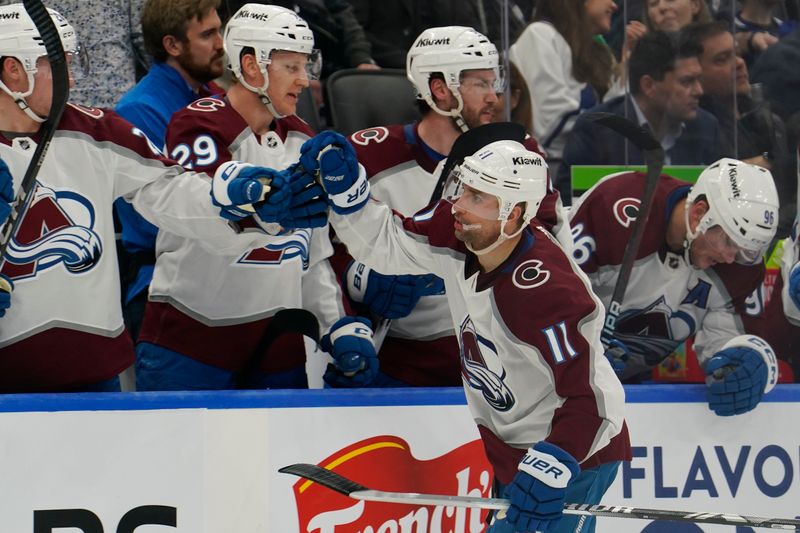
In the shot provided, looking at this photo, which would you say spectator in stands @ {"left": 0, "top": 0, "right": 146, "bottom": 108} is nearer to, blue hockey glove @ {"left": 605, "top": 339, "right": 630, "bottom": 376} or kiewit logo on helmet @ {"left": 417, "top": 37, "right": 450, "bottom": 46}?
kiewit logo on helmet @ {"left": 417, "top": 37, "right": 450, "bottom": 46}

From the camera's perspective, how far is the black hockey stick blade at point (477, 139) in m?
3.50

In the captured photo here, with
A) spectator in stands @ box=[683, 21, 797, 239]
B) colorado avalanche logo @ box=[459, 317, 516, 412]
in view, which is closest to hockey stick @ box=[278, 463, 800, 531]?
colorado avalanche logo @ box=[459, 317, 516, 412]

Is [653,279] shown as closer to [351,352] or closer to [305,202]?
[351,352]

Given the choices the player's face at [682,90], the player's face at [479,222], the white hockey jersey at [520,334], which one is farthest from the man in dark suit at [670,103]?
the player's face at [479,222]

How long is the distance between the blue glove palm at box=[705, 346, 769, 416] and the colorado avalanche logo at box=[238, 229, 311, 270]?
1181 millimetres

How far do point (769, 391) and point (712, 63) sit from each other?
1791 mm

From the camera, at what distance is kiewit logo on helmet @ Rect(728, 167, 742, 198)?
388 centimetres

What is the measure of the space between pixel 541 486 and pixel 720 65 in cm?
281

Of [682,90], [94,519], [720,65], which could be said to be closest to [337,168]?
[94,519]

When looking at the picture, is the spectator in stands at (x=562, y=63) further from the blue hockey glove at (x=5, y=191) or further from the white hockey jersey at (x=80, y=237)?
the blue hockey glove at (x=5, y=191)

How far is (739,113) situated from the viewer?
514 cm

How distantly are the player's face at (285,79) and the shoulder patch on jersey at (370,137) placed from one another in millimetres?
232

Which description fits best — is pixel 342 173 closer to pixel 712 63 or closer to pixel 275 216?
pixel 275 216

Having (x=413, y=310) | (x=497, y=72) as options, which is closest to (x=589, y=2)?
(x=497, y=72)
